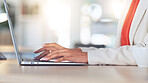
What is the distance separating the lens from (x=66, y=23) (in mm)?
4102

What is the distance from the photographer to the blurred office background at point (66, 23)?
4.04m

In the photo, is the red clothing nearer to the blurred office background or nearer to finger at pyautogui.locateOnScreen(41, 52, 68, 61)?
finger at pyautogui.locateOnScreen(41, 52, 68, 61)

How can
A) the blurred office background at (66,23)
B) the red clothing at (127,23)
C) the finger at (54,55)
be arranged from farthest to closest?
the blurred office background at (66,23), the red clothing at (127,23), the finger at (54,55)

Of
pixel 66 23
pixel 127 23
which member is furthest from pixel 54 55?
pixel 66 23

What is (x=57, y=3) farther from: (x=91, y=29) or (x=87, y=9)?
(x=91, y=29)

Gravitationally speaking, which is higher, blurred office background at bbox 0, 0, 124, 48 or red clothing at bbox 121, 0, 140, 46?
Answer: red clothing at bbox 121, 0, 140, 46

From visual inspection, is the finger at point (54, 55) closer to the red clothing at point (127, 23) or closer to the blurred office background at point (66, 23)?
the red clothing at point (127, 23)

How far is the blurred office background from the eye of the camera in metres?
4.04

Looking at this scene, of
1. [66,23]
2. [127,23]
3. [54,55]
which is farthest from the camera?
[66,23]

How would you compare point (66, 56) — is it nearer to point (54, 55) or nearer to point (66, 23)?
point (54, 55)

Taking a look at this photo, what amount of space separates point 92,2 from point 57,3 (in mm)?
769

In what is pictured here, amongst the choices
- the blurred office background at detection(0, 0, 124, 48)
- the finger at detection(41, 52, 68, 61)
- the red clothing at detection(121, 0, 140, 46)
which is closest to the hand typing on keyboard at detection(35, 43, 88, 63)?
the finger at detection(41, 52, 68, 61)

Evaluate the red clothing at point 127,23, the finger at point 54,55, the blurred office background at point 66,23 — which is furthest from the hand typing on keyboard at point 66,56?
the blurred office background at point 66,23

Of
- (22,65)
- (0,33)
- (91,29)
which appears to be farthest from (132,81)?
(0,33)
